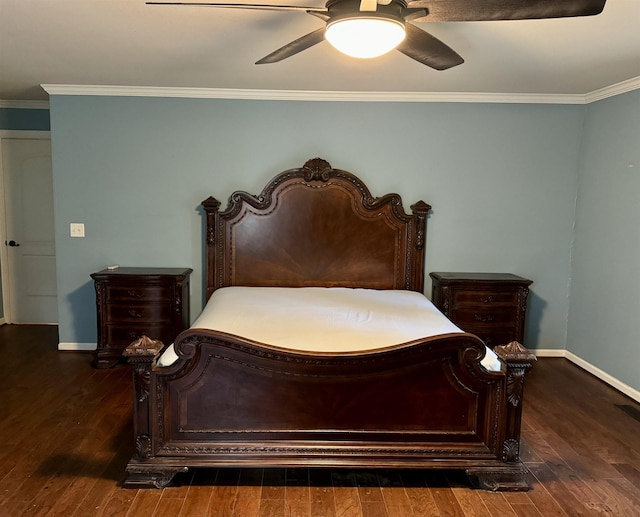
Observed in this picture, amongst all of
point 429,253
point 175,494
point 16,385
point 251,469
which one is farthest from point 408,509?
point 16,385

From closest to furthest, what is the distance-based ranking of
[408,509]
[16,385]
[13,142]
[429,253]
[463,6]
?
[463,6]
[408,509]
[16,385]
[429,253]
[13,142]

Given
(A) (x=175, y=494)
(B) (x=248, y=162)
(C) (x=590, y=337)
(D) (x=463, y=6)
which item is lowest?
(A) (x=175, y=494)

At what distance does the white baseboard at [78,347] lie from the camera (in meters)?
4.44

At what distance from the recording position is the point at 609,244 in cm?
391

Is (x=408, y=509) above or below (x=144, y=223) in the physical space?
below

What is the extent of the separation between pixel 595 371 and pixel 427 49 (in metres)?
3.06

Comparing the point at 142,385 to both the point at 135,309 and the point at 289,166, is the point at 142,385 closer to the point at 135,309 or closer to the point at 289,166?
the point at 135,309

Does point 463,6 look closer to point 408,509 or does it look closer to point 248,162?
point 408,509

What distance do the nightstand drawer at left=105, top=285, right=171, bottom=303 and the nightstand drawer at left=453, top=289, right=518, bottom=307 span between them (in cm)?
235

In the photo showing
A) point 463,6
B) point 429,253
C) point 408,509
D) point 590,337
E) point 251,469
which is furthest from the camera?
point 429,253

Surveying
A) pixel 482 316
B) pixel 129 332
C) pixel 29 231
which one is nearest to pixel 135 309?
pixel 129 332

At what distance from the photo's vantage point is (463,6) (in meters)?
1.88

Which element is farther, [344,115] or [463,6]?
[344,115]

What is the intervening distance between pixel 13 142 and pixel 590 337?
18.6 ft
